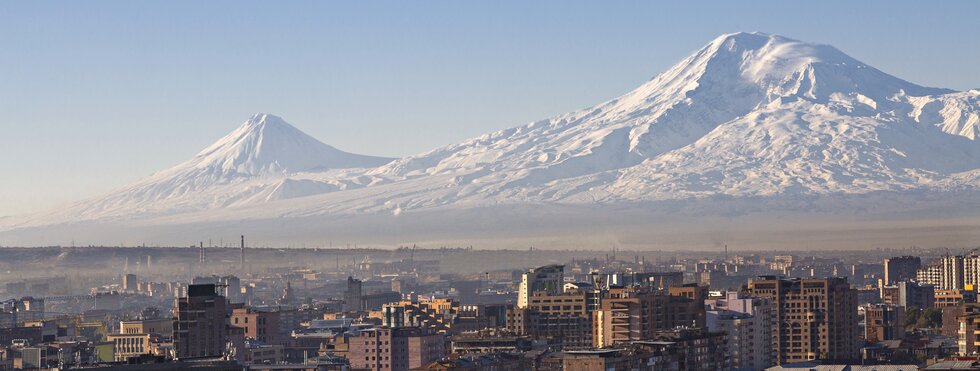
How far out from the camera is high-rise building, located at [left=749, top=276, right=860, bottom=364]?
113m

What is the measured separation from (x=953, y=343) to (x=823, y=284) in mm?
9420

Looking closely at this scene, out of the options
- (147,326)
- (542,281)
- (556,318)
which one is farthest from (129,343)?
(542,281)

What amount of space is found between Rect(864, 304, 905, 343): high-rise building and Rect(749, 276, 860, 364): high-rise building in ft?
23.2

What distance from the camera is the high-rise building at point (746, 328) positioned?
105 m

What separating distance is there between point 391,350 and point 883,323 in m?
39.5

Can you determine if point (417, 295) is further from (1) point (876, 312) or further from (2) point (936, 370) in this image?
(2) point (936, 370)

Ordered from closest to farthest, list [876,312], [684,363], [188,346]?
[188,346] < [684,363] < [876,312]

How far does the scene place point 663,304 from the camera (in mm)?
109625

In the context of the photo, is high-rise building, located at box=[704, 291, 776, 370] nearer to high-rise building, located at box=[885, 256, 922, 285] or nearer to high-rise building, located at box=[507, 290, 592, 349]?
high-rise building, located at box=[507, 290, 592, 349]

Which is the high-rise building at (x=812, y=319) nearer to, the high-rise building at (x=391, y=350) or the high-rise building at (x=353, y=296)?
the high-rise building at (x=391, y=350)

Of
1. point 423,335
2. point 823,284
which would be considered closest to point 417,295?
point 823,284

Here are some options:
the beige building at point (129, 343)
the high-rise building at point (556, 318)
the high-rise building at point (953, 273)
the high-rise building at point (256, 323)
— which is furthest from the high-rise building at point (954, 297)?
the beige building at point (129, 343)

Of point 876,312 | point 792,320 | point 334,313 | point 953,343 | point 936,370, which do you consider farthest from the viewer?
point 334,313

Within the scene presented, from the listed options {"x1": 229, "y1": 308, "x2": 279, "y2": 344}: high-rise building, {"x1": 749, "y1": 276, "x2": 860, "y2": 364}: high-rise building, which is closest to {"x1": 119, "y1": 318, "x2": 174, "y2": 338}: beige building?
{"x1": 229, "y1": 308, "x2": 279, "y2": 344}: high-rise building
